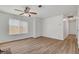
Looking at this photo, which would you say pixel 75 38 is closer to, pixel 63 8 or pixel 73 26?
pixel 73 26

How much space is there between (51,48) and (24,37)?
553 millimetres

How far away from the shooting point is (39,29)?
1.66m

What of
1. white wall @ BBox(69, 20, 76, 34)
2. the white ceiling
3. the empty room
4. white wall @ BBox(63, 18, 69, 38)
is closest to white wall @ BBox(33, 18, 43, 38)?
the empty room

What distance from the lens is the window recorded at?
1.51 m

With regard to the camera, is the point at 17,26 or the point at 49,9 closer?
the point at 49,9

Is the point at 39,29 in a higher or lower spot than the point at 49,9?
lower

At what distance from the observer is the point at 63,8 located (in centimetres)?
142

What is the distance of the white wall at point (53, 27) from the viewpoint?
1.54m

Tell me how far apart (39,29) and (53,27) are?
278 millimetres

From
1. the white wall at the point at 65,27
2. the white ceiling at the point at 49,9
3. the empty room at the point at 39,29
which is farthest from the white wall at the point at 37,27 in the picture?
the white wall at the point at 65,27

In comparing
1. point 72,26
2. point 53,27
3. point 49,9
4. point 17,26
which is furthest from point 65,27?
point 17,26

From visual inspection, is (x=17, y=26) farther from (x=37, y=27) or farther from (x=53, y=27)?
(x=53, y=27)

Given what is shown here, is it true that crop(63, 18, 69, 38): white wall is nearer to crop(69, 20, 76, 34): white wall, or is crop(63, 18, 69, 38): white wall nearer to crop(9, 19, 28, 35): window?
crop(69, 20, 76, 34): white wall
